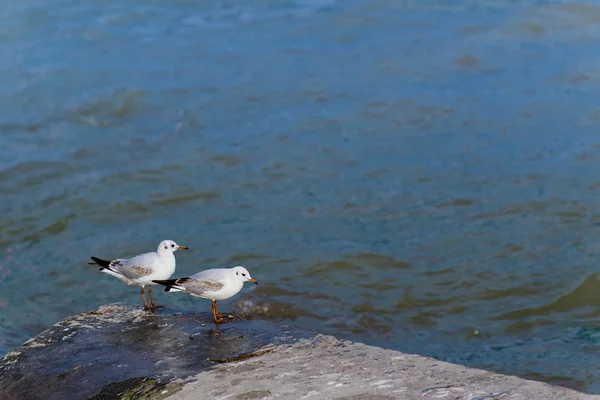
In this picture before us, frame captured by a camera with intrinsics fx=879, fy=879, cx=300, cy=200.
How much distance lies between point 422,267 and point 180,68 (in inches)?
296

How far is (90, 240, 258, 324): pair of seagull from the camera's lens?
20.5 feet

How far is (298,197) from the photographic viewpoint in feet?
37.2

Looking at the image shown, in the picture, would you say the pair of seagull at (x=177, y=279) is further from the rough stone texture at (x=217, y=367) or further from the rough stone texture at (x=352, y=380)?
the rough stone texture at (x=352, y=380)

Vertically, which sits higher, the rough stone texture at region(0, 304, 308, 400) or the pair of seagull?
the pair of seagull

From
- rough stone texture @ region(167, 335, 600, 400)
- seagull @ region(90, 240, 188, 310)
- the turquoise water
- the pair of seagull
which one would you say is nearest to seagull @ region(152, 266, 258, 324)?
the pair of seagull

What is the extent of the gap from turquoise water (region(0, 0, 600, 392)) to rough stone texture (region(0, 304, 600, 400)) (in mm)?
2671

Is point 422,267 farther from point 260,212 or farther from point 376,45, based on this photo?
point 376,45

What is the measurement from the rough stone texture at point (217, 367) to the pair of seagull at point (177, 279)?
0.75ft

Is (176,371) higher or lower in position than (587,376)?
higher

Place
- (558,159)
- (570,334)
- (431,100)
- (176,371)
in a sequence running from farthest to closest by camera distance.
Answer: (431,100) < (558,159) < (570,334) < (176,371)

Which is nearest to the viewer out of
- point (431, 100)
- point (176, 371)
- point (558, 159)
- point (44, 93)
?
point (176, 371)

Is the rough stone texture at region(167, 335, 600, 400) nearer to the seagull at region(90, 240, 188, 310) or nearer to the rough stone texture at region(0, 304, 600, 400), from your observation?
the rough stone texture at region(0, 304, 600, 400)

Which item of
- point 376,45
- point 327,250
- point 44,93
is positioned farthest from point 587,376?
point 44,93

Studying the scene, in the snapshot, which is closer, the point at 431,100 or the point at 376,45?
the point at 431,100
